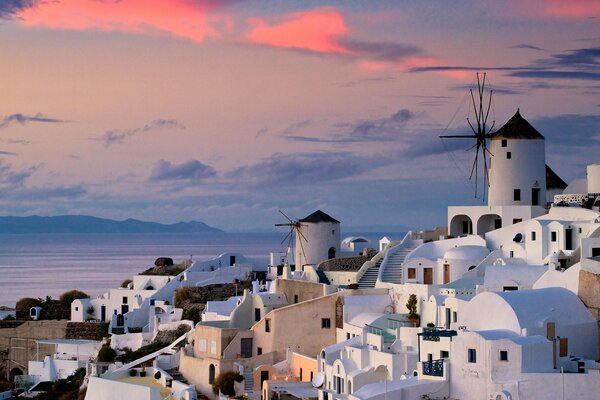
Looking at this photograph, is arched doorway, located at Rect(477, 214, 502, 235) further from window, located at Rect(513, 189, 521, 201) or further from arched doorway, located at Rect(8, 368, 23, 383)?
arched doorway, located at Rect(8, 368, 23, 383)

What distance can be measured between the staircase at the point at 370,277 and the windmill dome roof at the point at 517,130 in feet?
19.1

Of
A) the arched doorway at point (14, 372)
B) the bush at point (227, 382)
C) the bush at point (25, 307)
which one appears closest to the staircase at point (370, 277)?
the bush at point (227, 382)

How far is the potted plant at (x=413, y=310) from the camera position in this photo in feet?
115

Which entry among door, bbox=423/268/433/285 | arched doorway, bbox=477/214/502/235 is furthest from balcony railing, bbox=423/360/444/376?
arched doorway, bbox=477/214/502/235

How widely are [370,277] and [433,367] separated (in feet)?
38.3

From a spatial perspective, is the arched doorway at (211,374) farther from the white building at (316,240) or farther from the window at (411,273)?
the white building at (316,240)

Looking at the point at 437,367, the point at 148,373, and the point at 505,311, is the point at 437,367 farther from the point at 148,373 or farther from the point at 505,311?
the point at 148,373

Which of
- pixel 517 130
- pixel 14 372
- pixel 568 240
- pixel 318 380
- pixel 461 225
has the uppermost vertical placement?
pixel 517 130

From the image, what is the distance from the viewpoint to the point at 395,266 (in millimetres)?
40750

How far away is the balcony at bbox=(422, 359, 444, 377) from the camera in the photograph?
2928 centimetres

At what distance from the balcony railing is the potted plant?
17.4 feet

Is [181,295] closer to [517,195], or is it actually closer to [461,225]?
[461,225]

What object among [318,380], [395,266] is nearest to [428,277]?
[395,266]

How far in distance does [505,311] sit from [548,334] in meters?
1.11
